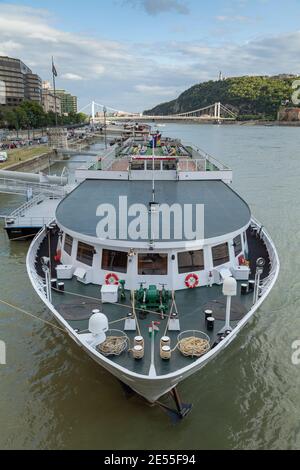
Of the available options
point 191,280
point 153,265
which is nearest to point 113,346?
point 153,265

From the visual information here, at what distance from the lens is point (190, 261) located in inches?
470

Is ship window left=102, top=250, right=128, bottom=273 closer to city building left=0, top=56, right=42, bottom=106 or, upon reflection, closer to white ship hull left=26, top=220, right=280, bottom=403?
white ship hull left=26, top=220, right=280, bottom=403

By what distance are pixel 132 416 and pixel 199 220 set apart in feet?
21.2

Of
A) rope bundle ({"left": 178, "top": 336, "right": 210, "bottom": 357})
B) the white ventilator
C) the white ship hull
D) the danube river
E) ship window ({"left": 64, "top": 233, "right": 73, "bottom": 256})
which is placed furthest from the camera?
ship window ({"left": 64, "top": 233, "right": 73, "bottom": 256})

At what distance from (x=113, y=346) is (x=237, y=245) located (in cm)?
597

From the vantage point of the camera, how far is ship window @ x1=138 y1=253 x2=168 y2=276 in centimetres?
1173

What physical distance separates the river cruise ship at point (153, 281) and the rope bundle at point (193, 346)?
25 millimetres

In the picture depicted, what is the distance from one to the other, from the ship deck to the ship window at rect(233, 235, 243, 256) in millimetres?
1311

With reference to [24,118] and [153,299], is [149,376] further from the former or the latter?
[24,118]

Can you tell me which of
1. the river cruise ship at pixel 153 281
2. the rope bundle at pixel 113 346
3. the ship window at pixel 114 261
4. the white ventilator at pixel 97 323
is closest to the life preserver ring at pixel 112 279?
the river cruise ship at pixel 153 281

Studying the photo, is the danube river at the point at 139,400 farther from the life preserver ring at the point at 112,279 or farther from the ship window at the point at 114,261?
the ship window at the point at 114,261

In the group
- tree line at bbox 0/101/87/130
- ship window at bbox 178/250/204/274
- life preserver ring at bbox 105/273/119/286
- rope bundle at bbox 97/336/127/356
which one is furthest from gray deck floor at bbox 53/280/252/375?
tree line at bbox 0/101/87/130

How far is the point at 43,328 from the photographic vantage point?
14.7 metres

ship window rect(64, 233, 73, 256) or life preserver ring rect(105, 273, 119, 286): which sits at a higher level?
ship window rect(64, 233, 73, 256)
